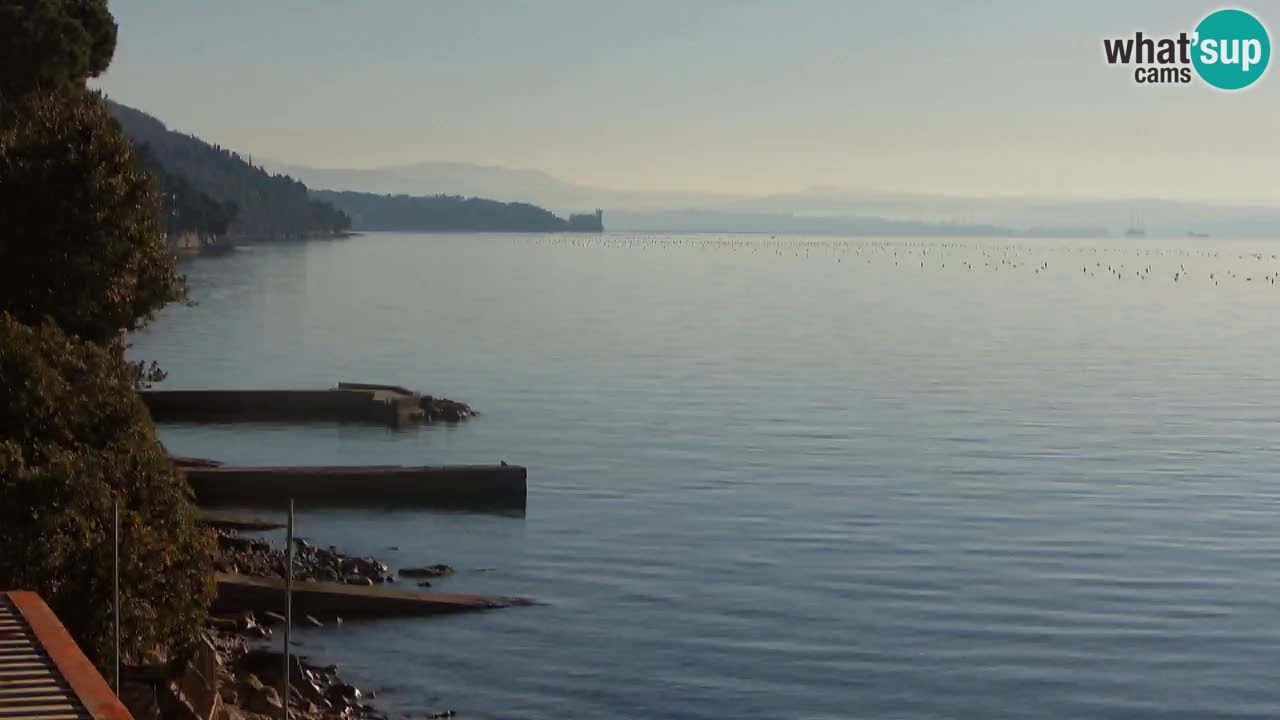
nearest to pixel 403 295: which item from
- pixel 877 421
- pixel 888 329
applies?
pixel 888 329

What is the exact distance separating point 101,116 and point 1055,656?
18.7 m

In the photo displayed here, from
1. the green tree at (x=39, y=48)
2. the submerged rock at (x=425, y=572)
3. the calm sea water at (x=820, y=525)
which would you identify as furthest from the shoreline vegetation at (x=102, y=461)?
the green tree at (x=39, y=48)

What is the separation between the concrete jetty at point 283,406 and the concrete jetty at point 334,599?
27.2 m

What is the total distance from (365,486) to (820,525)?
1090 centimetres

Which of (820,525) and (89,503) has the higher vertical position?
(89,503)

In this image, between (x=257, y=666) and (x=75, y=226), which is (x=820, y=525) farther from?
(x=75, y=226)

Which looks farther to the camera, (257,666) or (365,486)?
(365,486)

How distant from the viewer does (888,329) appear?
4122 inches

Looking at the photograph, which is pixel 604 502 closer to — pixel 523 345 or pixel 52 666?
pixel 52 666

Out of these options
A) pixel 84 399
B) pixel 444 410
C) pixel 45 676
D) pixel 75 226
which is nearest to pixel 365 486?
pixel 75 226

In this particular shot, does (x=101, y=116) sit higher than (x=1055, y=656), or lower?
higher

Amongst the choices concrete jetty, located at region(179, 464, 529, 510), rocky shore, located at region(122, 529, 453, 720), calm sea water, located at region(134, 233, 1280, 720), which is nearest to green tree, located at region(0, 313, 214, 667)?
rocky shore, located at region(122, 529, 453, 720)

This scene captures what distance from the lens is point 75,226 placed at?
96.1 ft

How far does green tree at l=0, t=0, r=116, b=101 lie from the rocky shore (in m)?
15.0
